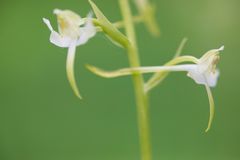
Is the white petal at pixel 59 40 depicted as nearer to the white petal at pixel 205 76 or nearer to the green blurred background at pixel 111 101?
the white petal at pixel 205 76

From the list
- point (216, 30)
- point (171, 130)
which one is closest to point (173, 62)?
point (171, 130)

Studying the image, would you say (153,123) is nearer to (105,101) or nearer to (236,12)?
(105,101)

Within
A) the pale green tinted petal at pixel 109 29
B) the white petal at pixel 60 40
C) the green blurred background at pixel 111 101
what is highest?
the green blurred background at pixel 111 101

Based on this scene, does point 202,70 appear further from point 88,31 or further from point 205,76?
point 88,31

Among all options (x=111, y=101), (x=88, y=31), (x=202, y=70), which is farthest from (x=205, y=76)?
(x=111, y=101)

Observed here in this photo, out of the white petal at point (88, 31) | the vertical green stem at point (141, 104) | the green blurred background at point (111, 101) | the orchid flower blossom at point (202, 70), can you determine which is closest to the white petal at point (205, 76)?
the orchid flower blossom at point (202, 70)

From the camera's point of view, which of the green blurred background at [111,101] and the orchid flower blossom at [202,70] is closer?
the orchid flower blossom at [202,70]

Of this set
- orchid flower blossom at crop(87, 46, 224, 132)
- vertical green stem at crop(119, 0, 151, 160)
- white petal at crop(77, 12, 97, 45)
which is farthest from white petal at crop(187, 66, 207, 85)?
white petal at crop(77, 12, 97, 45)

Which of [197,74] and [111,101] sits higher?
[111,101]
